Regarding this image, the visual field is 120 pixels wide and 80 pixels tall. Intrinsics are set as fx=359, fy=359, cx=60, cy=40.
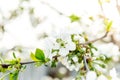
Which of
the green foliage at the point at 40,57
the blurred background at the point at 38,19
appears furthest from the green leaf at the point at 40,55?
the blurred background at the point at 38,19

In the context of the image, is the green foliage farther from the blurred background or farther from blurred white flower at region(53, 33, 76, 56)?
the blurred background

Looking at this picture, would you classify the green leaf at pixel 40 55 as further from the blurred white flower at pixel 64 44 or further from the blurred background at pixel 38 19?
the blurred background at pixel 38 19

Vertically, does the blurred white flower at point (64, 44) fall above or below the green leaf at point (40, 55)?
above

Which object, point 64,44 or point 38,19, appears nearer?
point 64,44

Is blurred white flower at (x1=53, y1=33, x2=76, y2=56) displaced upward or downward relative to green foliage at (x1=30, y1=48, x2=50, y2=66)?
upward

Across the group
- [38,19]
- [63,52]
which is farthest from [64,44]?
[38,19]

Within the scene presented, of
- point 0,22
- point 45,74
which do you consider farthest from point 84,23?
point 45,74

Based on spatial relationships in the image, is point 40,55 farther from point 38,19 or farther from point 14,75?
point 38,19

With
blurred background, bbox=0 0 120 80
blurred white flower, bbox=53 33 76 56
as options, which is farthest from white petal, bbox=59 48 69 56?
blurred background, bbox=0 0 120 80

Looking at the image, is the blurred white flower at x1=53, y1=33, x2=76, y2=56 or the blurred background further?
the blurred background

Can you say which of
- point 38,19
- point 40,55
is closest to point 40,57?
point 40,55

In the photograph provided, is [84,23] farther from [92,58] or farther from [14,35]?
[92,58]
